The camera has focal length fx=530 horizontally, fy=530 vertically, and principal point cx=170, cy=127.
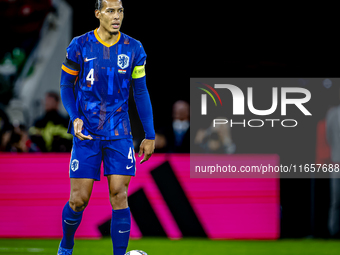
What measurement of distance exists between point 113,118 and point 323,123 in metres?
3.87

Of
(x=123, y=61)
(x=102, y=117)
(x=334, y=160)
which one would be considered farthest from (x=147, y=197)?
(x=123, y=61)

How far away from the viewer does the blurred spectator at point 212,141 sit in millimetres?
6516

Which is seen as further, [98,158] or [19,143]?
[19,143]

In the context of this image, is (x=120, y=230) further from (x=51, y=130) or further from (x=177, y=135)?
(x=51, y=130)

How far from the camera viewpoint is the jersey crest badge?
12.4ft

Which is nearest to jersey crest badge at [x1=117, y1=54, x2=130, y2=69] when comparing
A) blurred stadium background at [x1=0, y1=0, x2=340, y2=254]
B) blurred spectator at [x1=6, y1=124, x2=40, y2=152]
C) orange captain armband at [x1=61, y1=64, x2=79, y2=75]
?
orange captain armband at [x1=61, y1=64, x2=79, y2=75]

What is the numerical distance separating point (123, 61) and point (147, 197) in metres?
2.78

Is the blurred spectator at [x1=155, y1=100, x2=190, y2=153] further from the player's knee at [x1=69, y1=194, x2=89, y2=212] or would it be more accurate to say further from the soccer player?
the player's knee at [x1=69, y1=194, x2=89, y2=212]

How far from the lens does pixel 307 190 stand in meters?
6.43

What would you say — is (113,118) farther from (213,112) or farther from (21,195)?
(213,112)

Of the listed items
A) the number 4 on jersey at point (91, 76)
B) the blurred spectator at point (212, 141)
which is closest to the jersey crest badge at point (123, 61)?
the number 4 on jersey at point (91, 76)

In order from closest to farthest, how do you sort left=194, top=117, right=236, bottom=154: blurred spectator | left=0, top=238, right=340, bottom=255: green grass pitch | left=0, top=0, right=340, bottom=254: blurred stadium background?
left=0, top=238, right=340, bottom=255: green grass pitch
left=0, top=0, right=340, bottom=254: blurred stadium background
left=194, top=117, right=236, bottom=154: blurred spectator

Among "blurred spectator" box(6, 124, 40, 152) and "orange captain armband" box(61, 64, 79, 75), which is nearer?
"orange captain armband" box(61, 64, 79, 75)

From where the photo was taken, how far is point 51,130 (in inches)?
260
